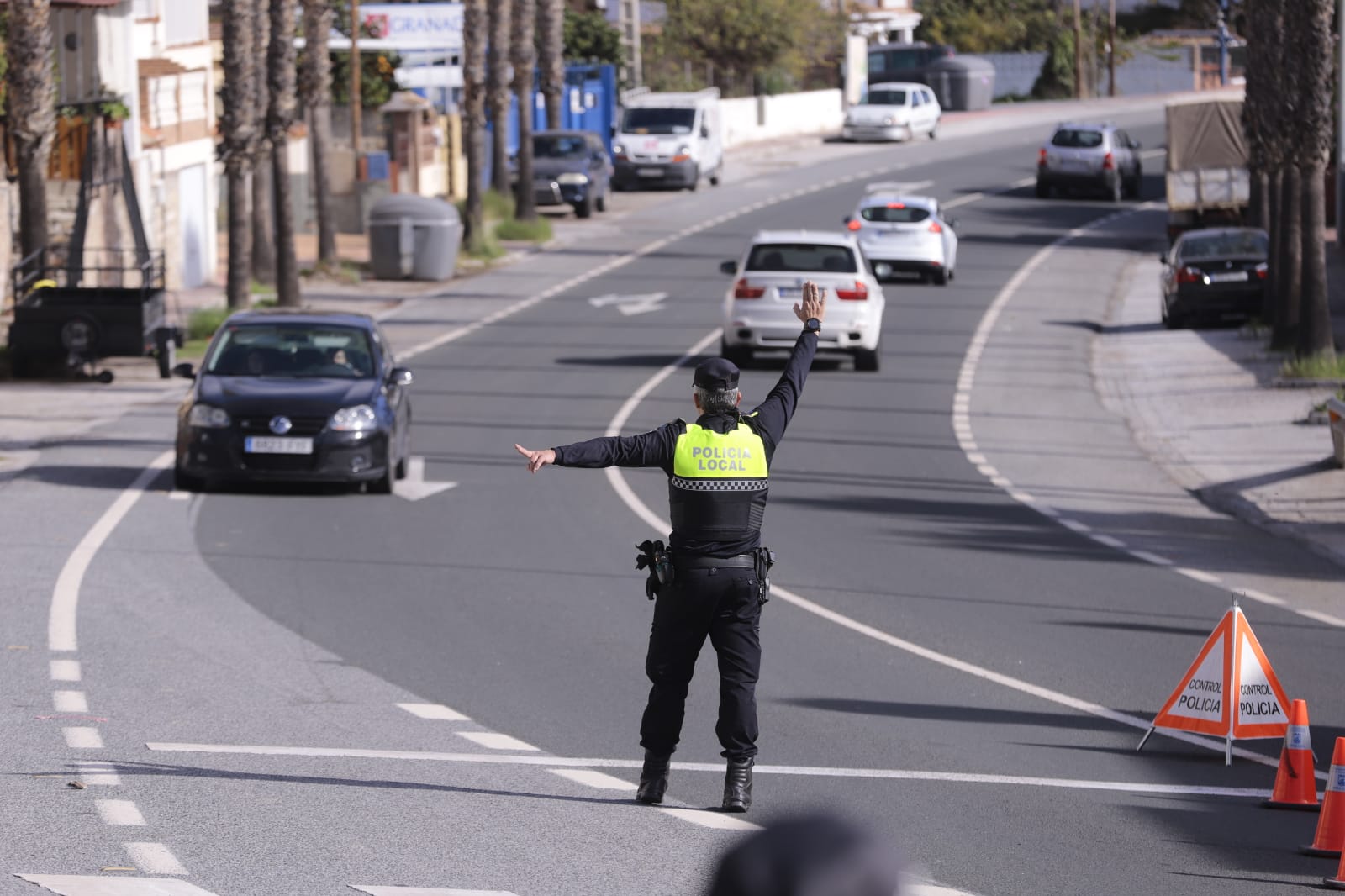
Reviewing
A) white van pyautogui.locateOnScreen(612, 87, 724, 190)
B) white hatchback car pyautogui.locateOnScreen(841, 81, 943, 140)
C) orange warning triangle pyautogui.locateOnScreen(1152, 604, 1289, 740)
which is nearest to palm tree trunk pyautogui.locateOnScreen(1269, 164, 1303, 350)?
orange warning triangle pyautogui.locateOnScreen(1152, 604, 1289, 740)

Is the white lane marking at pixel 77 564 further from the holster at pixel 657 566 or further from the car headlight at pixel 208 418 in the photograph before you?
the holster at pixel 657 566

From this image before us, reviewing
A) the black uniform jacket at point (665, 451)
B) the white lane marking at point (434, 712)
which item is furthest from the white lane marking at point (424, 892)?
the white lane marking at point (434, 712)

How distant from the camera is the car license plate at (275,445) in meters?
18.1

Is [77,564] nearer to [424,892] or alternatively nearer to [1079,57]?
[424,892]

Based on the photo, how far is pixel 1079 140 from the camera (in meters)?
55.2

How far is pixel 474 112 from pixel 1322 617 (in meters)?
31.8

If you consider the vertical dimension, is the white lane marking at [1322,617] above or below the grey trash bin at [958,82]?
below

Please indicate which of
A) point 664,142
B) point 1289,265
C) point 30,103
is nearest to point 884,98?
point 664,142

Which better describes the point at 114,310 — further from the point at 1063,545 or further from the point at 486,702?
the point at 486,702

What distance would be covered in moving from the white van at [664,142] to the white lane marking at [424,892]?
49.9m

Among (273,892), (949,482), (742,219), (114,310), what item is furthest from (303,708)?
(742,219)

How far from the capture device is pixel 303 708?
10.7 m

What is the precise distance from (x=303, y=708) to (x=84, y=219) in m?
20.2

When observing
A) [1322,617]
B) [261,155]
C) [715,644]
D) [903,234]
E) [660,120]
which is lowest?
[1322,617]
